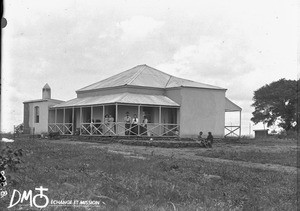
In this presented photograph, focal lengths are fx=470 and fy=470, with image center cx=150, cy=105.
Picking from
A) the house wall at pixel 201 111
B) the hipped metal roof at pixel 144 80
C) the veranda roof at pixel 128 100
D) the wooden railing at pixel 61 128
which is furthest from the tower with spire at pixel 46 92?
the house wall at pixel 201 111

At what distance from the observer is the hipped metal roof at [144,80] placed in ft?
102

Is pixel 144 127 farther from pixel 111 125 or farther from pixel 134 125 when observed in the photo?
pixel 111 125

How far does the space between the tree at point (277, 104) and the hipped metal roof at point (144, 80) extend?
907 inches

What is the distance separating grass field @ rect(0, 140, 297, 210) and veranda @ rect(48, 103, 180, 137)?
51.5 ft

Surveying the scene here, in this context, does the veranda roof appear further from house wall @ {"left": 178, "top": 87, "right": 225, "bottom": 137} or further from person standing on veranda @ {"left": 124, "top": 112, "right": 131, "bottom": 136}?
house wall @ {"left": 178, "top": 87, "right": 225, "bottom": 137}

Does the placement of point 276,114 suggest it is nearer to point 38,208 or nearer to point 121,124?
point 121,124

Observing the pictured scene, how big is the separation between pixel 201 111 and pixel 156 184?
2251 centimetres

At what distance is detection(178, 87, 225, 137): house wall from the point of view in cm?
3036

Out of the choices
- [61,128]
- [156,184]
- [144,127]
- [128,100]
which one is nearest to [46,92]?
[61,128]

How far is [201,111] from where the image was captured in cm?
3108

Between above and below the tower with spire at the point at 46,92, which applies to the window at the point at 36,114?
below

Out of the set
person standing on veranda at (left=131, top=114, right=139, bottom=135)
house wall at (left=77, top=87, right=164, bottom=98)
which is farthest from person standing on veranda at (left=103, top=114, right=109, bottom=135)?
house wall at (left=77, top=87, right=164, bottom=98)

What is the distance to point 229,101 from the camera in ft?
114

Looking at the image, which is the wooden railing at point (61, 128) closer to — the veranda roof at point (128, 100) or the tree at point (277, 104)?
the veranda roof at point (128, 100)
